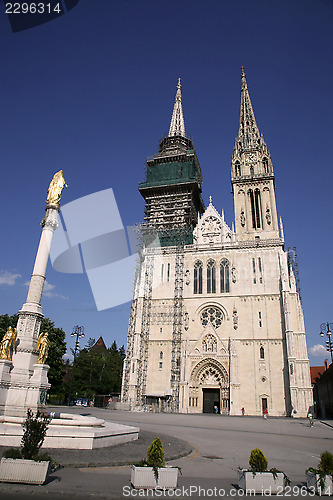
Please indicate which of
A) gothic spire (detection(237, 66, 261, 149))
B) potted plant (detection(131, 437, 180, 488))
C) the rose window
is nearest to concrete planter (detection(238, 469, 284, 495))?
potted plant (detection(131, 437, 180, 488))

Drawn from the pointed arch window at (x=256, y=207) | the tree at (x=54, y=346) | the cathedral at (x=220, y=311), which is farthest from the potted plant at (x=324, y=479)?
the pointed arch window at (x=256, y=207)

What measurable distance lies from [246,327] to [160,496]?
106 ft

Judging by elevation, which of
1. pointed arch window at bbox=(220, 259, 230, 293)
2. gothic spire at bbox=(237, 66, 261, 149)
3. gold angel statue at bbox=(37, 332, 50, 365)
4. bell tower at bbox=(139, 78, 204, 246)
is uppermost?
gothic spire at bbox=(237, 66, 261, 149)

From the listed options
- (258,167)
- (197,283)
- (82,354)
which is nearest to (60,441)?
(197,283)

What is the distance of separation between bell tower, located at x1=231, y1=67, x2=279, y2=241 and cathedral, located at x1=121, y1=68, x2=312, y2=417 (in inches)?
5.3

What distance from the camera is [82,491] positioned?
18.6ft

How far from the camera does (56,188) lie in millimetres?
16547

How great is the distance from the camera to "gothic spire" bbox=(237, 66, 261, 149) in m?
48.8

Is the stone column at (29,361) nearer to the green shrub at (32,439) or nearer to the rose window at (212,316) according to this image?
the green shrub at (32,439)

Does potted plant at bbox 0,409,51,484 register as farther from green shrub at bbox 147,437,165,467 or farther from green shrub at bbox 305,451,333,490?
green shrub at bbox 305,451,333,490

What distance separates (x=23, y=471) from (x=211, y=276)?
35249 millimetres

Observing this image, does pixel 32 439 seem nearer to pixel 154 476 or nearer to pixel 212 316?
pixel 154 476

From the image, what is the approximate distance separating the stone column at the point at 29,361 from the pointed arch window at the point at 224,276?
2746 centimetres

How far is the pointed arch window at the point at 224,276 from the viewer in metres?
39.2
